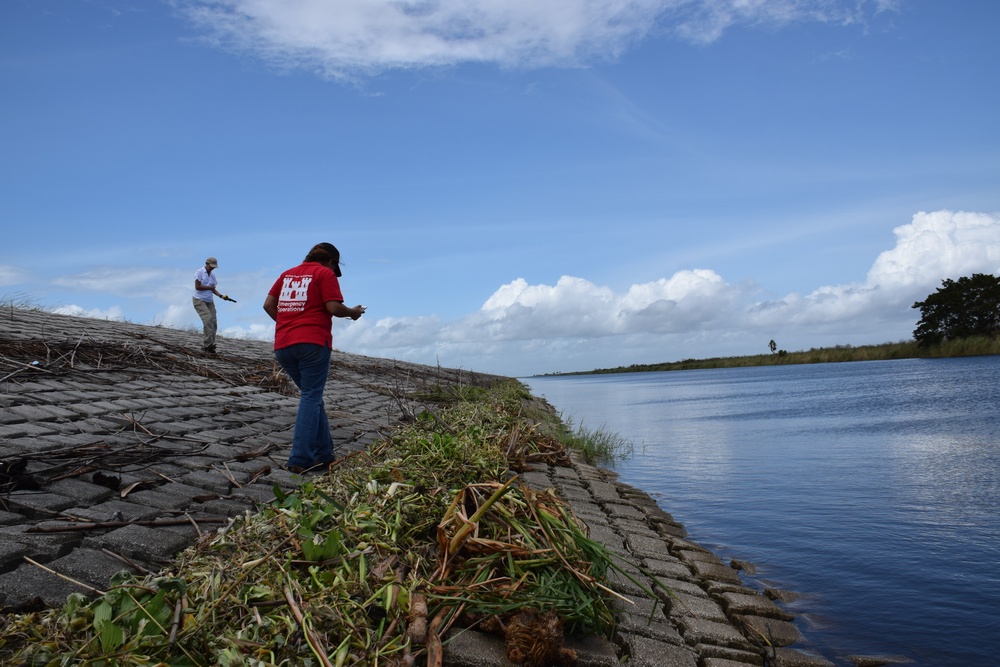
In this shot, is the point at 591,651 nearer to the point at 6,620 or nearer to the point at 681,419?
the point at 6,620

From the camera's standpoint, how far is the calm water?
464cm

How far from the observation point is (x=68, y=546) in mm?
3348

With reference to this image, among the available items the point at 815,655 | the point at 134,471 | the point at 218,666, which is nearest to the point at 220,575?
the point at 218,666

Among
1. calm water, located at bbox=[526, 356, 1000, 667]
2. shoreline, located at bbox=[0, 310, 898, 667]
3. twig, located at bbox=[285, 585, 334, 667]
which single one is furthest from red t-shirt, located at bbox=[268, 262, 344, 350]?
calm water, located at bbox=[526, 356, 1000, 667]

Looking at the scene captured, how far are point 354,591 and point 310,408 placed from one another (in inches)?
116

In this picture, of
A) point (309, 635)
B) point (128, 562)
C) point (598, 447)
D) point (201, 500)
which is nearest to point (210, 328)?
point (598, 447)

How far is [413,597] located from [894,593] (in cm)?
425

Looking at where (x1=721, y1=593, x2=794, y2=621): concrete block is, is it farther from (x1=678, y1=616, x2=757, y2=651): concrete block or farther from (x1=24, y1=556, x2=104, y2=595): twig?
(x1=24, y1=556, x2=104, y2=595): twig

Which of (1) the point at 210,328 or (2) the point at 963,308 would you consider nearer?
(1) the point at 210,328

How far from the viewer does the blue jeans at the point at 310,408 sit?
18.2 feet

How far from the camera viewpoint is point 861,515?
25.1ft

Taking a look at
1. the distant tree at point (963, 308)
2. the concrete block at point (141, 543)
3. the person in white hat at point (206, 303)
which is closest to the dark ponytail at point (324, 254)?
the concrete block at point (141, 543)

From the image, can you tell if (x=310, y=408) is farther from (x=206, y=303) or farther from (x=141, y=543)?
(x=206, y=303)

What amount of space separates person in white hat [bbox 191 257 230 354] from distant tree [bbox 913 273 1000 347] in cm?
5375
